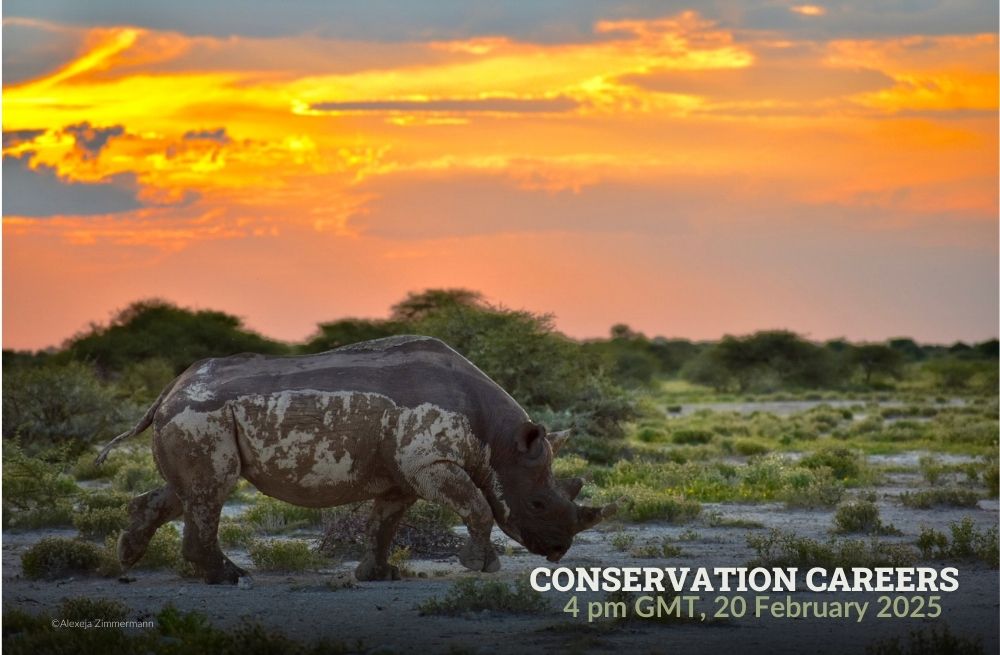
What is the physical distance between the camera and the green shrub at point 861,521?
57.1 ft

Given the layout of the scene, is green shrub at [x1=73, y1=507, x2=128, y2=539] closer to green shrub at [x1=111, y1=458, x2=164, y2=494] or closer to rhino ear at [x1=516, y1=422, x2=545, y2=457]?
green shrub at [x1=111, y1=458, x2=164, y2=494]

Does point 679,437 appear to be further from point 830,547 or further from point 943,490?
point 830,547

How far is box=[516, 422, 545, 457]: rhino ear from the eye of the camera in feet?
40.9

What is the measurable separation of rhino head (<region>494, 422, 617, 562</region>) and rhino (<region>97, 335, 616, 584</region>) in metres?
0.01

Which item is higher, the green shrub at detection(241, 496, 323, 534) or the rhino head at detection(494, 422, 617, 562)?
the rhino head at detection(494, 422, 617, 562)

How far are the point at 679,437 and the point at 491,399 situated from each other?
23.1 metres

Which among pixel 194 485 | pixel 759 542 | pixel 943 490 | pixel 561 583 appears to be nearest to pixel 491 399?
pixel 561 583

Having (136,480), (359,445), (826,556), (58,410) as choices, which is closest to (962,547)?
(826,556)

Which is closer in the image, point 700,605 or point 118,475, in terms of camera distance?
point 700,605

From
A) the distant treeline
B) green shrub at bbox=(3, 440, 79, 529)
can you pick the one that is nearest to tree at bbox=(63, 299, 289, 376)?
the distant treeline

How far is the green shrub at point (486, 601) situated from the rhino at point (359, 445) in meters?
0.84

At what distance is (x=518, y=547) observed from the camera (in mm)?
15812

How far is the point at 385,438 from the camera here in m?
12.3

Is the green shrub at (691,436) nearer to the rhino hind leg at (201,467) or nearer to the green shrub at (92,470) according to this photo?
the green shrub at (92,470)
